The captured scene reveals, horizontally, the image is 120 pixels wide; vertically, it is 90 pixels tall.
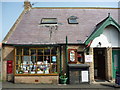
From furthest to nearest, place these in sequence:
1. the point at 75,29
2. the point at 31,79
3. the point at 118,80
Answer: the point at 75,29
the point at 31,79
the point at 118,80

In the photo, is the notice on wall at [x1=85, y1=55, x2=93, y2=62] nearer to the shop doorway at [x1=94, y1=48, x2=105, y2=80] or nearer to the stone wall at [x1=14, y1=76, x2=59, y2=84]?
the shop doorway at [x1=94, y1=48, x2=105, y2=80]

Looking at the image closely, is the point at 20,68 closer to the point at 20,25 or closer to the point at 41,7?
the point at 20,25

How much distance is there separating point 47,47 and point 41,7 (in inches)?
278

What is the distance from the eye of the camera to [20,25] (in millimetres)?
14992

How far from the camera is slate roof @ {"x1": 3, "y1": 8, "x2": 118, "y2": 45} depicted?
527 inches

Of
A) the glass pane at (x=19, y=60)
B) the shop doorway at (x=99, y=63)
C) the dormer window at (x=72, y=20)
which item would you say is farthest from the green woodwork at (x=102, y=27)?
the glass pane at (x=19, y=60)

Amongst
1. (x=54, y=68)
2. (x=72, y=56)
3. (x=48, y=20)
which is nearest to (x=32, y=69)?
(x=54, y=68)

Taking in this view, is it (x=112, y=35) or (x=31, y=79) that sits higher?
(x=112, y=35)

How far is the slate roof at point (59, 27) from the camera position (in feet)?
43.9

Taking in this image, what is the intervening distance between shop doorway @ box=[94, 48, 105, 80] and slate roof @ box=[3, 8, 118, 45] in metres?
1.88

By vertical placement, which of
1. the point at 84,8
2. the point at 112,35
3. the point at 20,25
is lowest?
the point at 112,35

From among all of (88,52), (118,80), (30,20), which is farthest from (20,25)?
(118,80)

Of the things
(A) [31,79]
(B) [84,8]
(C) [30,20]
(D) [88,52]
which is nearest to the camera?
(A) [31,79]

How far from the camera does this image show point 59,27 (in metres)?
14.8
